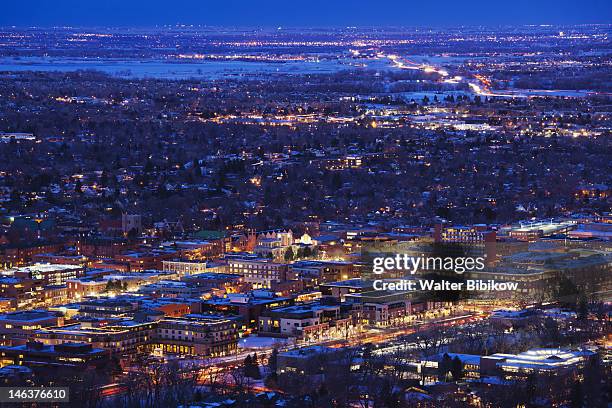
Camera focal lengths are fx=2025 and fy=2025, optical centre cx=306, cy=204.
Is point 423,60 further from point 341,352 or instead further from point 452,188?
point 341,352


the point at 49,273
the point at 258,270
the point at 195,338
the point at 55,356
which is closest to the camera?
the point at 55,356

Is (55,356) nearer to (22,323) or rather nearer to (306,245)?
(22,323)

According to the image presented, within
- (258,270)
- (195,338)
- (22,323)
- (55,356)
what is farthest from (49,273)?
(55,356)

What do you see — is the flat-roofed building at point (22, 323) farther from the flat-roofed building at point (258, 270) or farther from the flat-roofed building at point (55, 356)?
the flat-roofed building at point (258, 270)

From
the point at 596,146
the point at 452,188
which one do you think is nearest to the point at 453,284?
the point at 452,188

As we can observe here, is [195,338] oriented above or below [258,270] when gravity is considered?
below

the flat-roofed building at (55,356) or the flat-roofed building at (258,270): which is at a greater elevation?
the flat-roofed building at (258,270)

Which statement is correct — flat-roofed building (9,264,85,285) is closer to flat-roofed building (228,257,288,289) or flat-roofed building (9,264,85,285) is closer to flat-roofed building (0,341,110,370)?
flat-roofed building (228,257,288,289)

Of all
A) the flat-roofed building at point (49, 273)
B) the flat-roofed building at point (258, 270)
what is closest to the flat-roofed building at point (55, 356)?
the flat-roofed building at point (49, 273)
